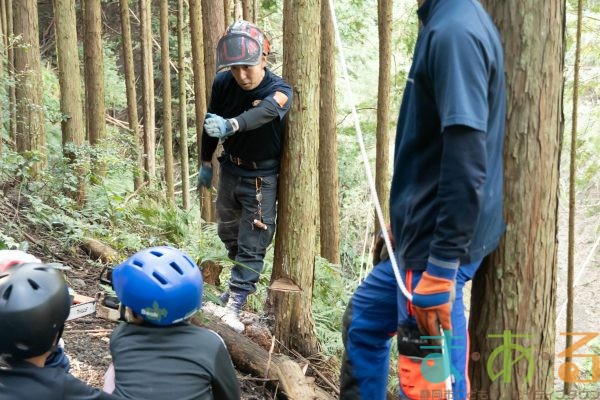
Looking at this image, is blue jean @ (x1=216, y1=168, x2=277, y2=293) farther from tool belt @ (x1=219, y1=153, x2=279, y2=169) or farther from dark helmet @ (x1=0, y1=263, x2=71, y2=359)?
dark helmet @ (x1=0, y1=263, x2=71, y2=359)

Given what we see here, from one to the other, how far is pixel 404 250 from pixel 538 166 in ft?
2.45

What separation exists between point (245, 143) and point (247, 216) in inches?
24.8

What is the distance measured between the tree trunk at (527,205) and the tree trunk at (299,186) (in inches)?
87.4

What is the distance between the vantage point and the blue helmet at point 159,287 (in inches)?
108

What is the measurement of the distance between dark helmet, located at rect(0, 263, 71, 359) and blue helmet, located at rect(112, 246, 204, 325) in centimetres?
32

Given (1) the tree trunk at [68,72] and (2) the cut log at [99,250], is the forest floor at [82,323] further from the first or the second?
(1) the tree trunk at [68,72]

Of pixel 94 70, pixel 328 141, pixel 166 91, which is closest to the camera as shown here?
pixel 328 141

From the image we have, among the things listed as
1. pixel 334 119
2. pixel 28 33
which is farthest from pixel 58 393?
pixel 28 33

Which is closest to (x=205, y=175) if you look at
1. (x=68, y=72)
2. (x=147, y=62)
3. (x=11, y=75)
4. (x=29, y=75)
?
(x=68, y=72)

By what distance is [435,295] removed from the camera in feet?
8.60

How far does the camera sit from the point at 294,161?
5031 mm

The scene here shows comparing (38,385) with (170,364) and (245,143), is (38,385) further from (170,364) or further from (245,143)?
(245,143)

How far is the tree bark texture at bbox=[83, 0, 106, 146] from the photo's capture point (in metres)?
10.6

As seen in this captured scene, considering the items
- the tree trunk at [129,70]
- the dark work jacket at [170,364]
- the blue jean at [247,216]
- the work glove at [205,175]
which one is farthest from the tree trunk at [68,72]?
the dark work jacket at [170,364]
